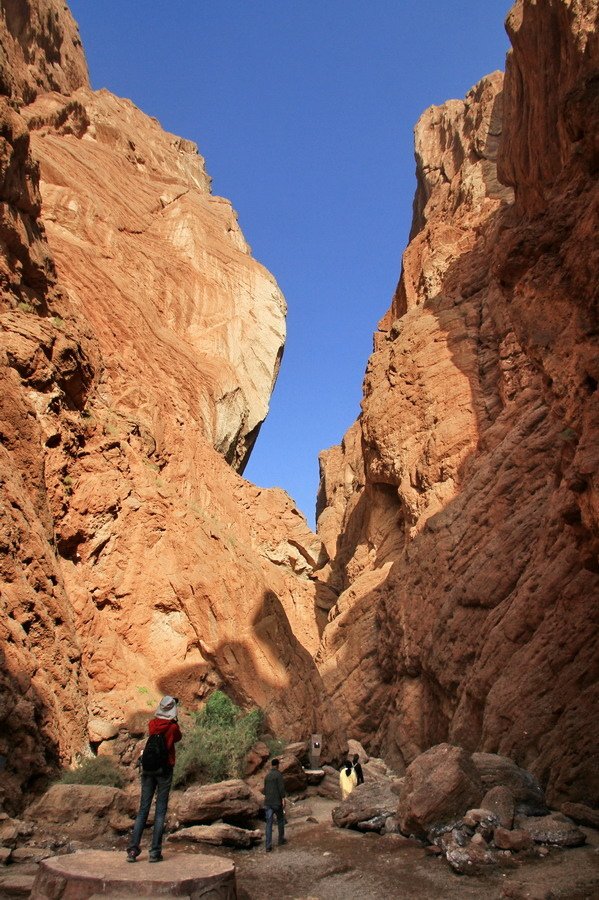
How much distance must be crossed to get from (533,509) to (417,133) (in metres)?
37.4

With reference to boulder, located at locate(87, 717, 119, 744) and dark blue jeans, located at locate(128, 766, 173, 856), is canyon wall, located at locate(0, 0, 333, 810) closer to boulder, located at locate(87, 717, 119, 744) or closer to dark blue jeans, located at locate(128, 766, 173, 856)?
boulder, located at locate(87, 717, 119, 744)

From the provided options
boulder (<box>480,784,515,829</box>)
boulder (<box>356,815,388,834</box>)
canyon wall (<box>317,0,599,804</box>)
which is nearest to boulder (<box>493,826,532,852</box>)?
boulder (<box>480,784,515,829</box>)

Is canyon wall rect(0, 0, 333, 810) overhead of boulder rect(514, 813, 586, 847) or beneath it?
overhead

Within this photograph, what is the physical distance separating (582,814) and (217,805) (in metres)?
5.91

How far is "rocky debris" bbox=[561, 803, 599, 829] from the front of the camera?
29.9 feet

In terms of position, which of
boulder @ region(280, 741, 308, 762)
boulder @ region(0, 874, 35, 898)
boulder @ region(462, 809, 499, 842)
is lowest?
boulder @ region(0, 874, 35, 898)

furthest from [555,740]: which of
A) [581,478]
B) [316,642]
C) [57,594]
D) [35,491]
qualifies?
[316,642]

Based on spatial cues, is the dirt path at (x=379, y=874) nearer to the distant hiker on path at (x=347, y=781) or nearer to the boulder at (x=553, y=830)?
the boulder at (x=553, y=830)

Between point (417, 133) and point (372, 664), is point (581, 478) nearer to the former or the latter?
point (372, 664)

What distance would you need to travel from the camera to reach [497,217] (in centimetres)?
2862

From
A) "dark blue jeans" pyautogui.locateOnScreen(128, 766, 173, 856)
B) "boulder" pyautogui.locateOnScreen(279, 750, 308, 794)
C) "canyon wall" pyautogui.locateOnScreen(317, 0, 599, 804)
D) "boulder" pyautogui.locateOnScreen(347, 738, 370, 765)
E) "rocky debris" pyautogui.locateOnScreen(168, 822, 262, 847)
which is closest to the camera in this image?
"dark blue jeans" pyautogui.locateOnScreen(128, 766, 173, 856)

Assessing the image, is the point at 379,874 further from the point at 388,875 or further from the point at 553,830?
the point at 553,830

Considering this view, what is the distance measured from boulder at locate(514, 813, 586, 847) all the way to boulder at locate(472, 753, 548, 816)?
53 cm

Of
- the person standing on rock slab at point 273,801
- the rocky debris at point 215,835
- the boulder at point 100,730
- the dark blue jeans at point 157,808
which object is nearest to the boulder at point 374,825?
the person standing on rock slab at point 273,801
